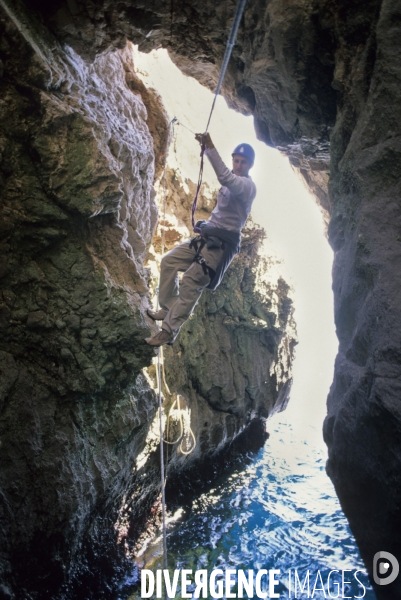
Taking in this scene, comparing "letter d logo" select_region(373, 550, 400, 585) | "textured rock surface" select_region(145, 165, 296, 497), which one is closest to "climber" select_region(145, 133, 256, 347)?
"textured rock surface" select_region(145, 165, 296, 497)

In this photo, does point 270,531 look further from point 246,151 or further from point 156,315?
point 246,151

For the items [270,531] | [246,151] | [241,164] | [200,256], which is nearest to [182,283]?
[200,256]

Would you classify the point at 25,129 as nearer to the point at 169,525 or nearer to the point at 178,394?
the point at 178,394

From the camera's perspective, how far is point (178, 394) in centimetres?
762

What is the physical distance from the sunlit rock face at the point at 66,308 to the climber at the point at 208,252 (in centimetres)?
38

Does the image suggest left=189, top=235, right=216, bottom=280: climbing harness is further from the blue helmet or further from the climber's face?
the blue helmet

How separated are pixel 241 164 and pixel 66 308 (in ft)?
9.91

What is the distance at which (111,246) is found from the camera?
4363 millimetres

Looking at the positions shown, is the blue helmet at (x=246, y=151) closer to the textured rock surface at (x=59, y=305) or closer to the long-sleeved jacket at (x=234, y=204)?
the long-sleeved jacket at (x=234, y=204)

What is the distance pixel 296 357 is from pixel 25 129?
1224 centimetres

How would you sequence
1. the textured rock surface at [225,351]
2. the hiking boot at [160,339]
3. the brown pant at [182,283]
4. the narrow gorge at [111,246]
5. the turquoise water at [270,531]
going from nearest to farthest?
the narrow gorge at [111,246], the hiking boot at [160,339], the brown pant at [182,283], the turquoise water at [270,531], the textured rock surface at [225,351]

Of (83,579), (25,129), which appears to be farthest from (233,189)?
(83,579)

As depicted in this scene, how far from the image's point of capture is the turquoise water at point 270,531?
6.00 m

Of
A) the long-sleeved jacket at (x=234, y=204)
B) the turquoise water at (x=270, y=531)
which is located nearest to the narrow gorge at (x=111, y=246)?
the long-sleeved jacket at (x=234, y=204)
